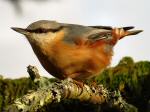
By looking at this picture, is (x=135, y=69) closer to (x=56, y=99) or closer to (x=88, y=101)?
(x=88, y=101)

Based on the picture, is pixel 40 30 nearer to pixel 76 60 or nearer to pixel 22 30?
pixel 22 30

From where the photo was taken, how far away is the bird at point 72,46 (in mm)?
3768

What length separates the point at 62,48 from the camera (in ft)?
13.1

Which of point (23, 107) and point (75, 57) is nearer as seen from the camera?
point (23, 107)

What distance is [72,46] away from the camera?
158 inches

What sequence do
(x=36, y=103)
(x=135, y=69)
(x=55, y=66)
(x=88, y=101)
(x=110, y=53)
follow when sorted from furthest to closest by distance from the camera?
1. (x=135, y=69)
2. (x=110, y=53)
3. (x=55, y=66)
4. (x=88, y=101)
5. (x=36, y=103)

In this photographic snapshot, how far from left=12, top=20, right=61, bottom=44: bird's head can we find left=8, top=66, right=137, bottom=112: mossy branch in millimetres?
646

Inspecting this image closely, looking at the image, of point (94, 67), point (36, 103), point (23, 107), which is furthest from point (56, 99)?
point (94, 67)

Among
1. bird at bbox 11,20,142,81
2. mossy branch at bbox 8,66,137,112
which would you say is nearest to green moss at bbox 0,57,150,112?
bird at bbox 11,20,142,81

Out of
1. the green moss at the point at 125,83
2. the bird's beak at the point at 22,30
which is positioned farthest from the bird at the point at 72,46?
the green moss at the point at 125,83

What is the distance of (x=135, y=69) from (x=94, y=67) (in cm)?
210

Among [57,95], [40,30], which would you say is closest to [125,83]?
[40,30]

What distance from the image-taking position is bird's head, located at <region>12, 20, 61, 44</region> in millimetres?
3510

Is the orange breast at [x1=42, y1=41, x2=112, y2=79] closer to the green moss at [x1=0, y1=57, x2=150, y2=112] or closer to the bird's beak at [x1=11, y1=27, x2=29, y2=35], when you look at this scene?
the bird's beak at [x1=11, y1=27, x2=29, y2=35]
